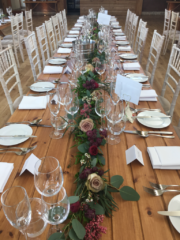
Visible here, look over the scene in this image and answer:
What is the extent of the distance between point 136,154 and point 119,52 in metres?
2.05

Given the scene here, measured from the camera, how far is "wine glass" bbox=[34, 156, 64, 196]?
69 cm

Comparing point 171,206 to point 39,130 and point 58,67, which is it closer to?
point 39,130

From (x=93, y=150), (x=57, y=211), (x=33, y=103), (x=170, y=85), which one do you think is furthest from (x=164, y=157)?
(x=170, y=85)

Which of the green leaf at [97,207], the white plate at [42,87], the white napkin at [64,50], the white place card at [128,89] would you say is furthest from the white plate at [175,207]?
the white napkin at [64,50]

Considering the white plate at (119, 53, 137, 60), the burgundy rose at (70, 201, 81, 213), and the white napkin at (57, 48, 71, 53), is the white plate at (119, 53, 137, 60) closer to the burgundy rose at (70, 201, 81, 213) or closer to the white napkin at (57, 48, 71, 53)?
the white napkin at (57, 48, 71, 53)

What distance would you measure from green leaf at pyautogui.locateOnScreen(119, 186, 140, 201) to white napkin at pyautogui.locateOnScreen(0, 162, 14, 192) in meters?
0.52

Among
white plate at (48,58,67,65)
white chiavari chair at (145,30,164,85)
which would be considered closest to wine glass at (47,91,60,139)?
white plate at (48,58,67,65)

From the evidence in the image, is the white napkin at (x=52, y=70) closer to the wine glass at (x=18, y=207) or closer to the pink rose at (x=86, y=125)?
the pink rose at (x=86, y=125)

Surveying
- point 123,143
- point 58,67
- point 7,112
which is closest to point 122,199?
point 123,143

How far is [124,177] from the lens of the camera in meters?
0.93

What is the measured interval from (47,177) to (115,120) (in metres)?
0.57

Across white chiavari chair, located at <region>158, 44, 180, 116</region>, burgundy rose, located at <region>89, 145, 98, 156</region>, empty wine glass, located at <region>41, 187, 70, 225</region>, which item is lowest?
white chiavari chair, located at <region>158, 44, 180, 116</region>

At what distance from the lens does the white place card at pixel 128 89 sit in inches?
48.8

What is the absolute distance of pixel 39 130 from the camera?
4.09ft
